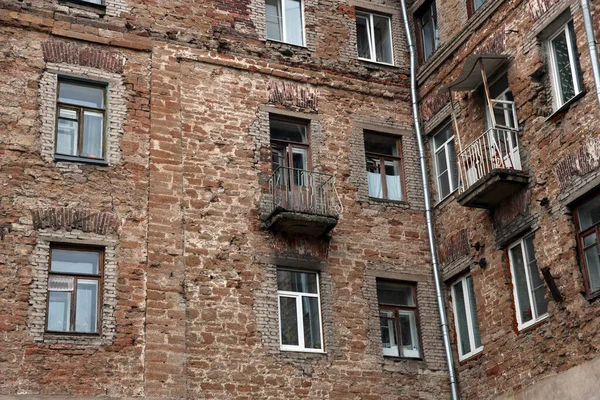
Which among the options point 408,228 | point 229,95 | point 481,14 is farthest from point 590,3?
point 229,95

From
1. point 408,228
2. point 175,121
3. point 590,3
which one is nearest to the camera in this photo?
point 590,3

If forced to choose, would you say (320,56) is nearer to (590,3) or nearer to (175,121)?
(175,121)

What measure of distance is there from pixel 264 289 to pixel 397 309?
8.95 feet

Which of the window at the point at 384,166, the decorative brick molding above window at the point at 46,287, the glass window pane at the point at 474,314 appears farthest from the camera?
the window at the point at 384,166

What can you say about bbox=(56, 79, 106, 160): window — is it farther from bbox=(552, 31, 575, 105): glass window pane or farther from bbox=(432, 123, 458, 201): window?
bbox=(552, 31, 575, 105): glass window pane

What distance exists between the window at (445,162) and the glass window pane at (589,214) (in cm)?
355

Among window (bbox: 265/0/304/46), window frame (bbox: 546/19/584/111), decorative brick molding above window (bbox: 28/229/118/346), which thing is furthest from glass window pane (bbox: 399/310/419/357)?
window (bbox: 265/0/304/46)

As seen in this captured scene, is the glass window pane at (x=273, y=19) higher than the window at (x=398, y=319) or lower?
higher

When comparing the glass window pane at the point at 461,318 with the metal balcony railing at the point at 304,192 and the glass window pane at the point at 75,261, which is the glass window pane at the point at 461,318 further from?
the glass window pane at the point at 75,261

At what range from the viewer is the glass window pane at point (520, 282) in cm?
1580

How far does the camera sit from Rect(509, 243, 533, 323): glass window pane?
15805 millimetres

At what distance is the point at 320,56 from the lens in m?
19.2

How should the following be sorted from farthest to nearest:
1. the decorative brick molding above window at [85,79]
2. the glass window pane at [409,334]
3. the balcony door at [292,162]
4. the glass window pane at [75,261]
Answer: the glass window pane at [409,334]
the balcony door at [292,162]
the decorative brick molding above window at [85,79]
the glass window pane at [75,261]

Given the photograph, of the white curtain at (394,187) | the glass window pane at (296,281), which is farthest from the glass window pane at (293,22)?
the glass window pane at (296,281)
